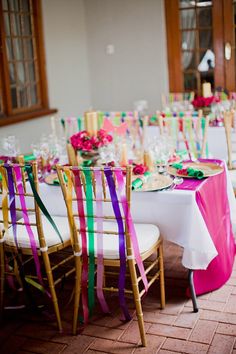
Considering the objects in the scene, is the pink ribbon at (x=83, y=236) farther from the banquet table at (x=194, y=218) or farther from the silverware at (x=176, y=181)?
the silverware at (x=176, y=181)

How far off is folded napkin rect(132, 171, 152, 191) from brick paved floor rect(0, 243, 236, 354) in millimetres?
701

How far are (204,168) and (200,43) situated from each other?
409 centimetres

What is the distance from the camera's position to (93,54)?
7793mm

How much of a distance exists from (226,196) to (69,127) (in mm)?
2274

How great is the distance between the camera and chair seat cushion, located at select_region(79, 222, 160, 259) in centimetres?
291

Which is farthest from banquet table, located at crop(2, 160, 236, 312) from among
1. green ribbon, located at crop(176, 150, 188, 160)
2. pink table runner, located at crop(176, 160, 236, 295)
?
green ribbon, located at crop(176, 150, 188, 160)

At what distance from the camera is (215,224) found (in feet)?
10.9

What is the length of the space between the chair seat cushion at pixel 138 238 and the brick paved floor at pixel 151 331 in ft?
1.46

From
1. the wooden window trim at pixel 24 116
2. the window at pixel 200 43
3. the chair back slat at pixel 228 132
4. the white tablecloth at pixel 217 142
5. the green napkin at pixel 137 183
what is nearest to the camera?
the green napkin at pixel 137 183

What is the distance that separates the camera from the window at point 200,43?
276 inches

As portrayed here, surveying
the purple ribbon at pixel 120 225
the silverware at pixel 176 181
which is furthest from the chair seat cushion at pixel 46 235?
the silverware at pixel 176 181

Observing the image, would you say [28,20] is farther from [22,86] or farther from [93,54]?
[93,54]

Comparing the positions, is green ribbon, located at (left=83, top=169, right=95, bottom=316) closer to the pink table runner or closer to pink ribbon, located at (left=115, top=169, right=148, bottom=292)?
pink ribbon, located at (left=115, top=169, right=148, bottom=292)

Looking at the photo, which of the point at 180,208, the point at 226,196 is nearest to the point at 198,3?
the point at 226,196
